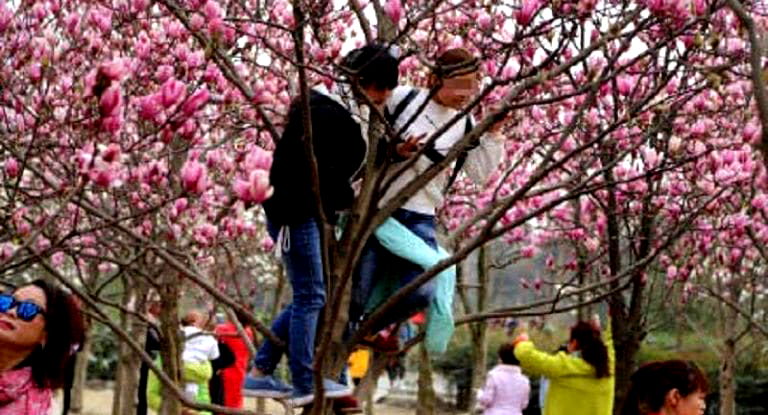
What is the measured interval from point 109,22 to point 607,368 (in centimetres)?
301

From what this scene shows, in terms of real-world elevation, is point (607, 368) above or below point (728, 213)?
below

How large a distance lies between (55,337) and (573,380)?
359 cm

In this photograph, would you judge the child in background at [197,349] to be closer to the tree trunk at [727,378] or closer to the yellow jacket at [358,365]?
the yellow jacket at [358,365]

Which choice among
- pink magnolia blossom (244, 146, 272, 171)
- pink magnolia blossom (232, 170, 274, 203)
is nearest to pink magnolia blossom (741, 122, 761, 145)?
pink magnolia blossom (244, 146, 272, 171)

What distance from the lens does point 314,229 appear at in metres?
3.90

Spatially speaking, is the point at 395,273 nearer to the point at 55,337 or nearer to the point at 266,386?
the point at 266,386

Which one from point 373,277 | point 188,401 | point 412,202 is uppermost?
point 412,202

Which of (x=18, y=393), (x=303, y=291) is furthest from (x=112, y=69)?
(x=303, y=291)

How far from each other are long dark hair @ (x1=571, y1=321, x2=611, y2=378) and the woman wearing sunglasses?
3.34 m

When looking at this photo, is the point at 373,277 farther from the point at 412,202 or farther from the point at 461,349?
the point at 461,349

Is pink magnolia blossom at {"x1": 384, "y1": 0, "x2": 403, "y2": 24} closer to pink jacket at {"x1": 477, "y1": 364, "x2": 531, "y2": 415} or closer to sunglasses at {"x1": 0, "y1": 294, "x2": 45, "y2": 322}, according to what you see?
sunglasses at {"x1": 0, "y1": 294, "x2": 45, "y2": 322}

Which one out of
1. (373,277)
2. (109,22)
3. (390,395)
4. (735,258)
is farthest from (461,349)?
(373,277)

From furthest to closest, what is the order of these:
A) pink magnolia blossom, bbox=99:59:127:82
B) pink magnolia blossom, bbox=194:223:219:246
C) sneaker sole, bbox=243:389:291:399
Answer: pink magnolia blossom, bbox=194:223:219:246, sneaker sole, bbox=243:389:291:399, pink magnolia blossom, bbox=99:59:127:82

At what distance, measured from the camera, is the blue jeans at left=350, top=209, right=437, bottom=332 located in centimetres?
409
